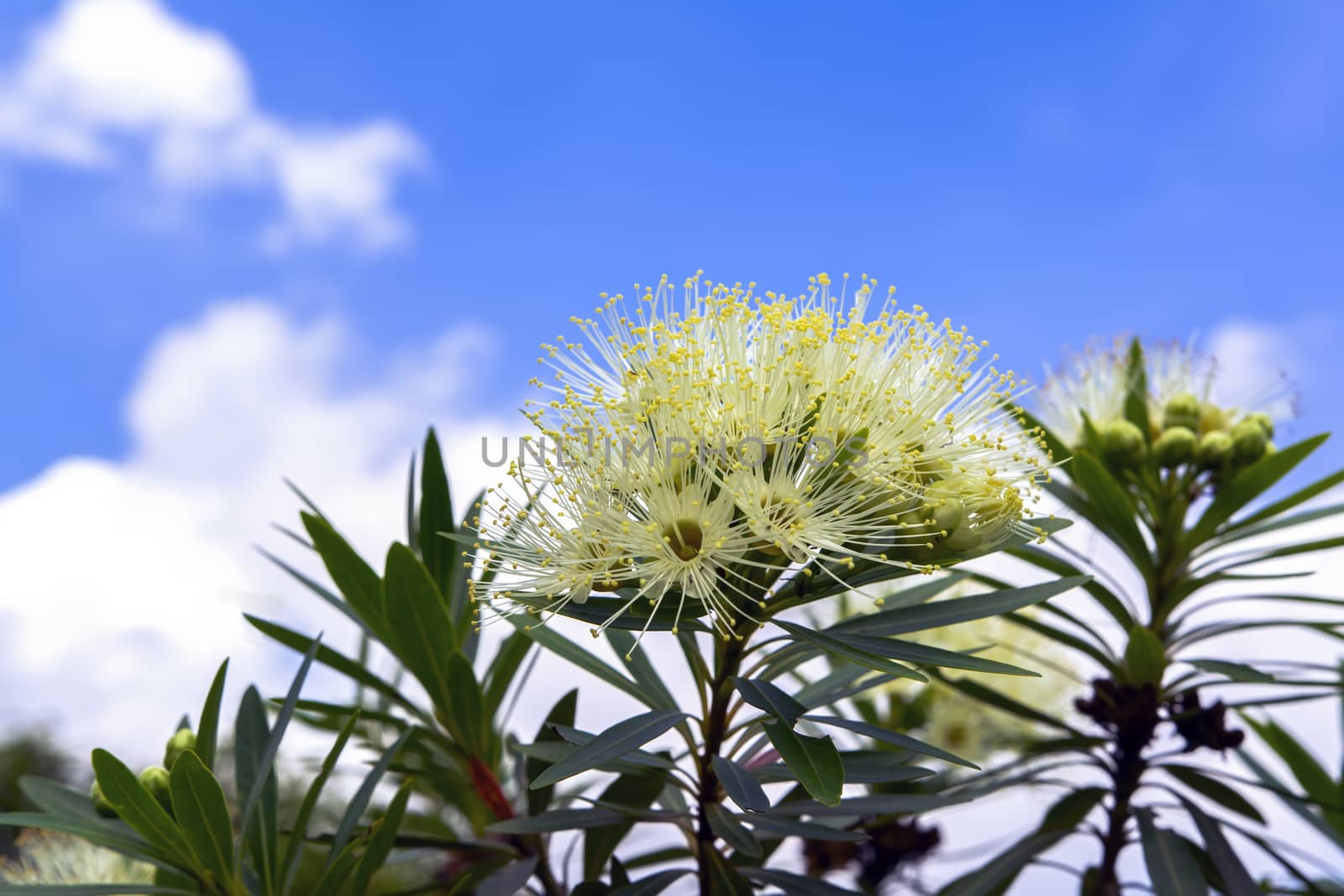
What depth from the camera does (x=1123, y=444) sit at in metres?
2.51

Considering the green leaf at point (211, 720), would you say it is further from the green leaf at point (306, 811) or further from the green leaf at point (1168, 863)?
the green leaf at point (1168, 863)

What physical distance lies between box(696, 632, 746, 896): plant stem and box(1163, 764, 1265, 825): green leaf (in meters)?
1.24

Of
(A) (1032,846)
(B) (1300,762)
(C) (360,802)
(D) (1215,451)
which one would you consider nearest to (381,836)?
(C) (360,802)

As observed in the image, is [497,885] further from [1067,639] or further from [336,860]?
[1067,639]

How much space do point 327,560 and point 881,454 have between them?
3.49 feet

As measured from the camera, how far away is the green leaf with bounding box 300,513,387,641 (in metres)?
1.99

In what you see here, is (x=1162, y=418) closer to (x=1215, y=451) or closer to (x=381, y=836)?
(x=1215, y=451)

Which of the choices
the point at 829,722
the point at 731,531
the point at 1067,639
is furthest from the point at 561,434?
the point at 1067,639

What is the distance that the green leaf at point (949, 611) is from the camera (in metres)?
1.69

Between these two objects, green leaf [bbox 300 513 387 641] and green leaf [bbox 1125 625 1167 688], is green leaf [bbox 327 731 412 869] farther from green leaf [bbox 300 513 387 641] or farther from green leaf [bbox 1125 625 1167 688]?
green leaf [bbox 1125 625 1167 688]

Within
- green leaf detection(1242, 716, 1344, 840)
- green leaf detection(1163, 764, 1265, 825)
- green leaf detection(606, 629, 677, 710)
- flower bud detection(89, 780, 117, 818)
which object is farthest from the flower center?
green leaf detection(1242, 716, 1344, 840)

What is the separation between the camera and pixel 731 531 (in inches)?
59.4

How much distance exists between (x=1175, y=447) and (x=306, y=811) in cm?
201

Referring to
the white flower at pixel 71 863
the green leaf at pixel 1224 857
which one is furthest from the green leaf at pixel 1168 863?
the white flower at pixel 71 863
